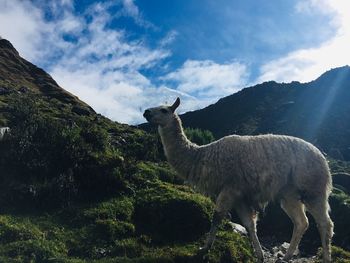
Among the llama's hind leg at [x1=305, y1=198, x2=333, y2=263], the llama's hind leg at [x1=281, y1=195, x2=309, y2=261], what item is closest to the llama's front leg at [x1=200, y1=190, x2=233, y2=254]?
the llama's hind leg at [x1=281, y1=195, x2=309, y2=261]

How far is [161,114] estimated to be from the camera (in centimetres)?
1210

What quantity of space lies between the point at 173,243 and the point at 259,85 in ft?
271

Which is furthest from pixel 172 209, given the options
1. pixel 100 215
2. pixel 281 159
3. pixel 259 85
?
pixel 259 85

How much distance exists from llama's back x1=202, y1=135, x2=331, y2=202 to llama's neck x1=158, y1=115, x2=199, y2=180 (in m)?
0.63

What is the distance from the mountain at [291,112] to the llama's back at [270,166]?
39220 millimetres

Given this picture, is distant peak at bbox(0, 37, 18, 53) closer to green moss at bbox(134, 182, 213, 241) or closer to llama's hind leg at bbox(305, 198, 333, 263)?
green moss at bbox(134, 182, 213, 241)

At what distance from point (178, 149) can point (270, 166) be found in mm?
2440

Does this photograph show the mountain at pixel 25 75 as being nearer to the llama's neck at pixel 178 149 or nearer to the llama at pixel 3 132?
the llama at pixel 3 132

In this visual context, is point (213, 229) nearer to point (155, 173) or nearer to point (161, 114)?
point (161, 114)

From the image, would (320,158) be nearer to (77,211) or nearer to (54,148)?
(77,211)

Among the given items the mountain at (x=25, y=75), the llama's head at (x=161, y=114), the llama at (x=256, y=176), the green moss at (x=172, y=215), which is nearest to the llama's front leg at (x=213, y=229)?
the llama at (x=256, y=176)

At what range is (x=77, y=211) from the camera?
12.3 meters

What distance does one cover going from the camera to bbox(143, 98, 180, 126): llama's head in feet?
39.3

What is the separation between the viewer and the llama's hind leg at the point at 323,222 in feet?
35.6
